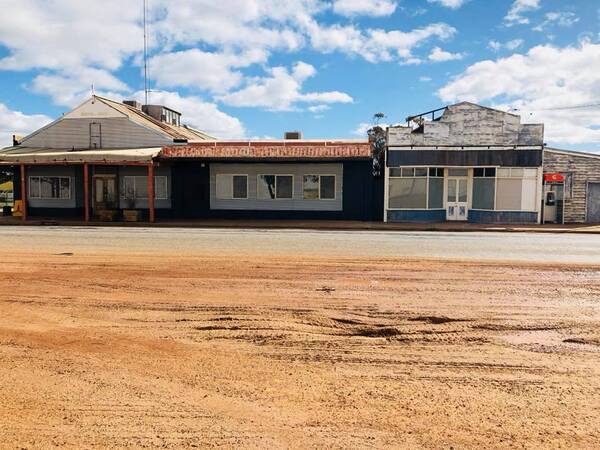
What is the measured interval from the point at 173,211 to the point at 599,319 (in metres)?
23.1

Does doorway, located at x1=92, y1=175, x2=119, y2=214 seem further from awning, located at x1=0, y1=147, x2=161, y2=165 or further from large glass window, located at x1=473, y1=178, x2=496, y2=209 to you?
large glass window, located at x1=473, y1=178, x2=496, y2=209

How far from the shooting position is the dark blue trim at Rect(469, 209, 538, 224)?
2448 centimetres

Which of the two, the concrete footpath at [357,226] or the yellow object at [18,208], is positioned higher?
the yellow object at [18,208]

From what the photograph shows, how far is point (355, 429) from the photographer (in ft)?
11.8

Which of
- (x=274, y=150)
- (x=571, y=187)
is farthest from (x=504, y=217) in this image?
(x=274, y=150)

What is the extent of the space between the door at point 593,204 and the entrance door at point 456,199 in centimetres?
583

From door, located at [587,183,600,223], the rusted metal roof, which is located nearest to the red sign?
door, located at [587,183,600,223]

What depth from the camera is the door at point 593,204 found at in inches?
973

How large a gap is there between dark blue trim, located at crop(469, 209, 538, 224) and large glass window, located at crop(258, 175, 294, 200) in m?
9.15

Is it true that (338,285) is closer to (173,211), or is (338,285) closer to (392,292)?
(392,292)

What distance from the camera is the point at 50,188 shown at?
2798 cm

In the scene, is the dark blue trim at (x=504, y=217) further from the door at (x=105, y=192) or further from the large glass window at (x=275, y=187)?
the door at (x=105, y=192)

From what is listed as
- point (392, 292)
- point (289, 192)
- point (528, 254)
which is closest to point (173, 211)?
point (289, 192)

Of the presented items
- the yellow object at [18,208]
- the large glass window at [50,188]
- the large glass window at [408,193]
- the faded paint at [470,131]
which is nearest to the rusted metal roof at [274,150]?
the faded paint at [470,131]
